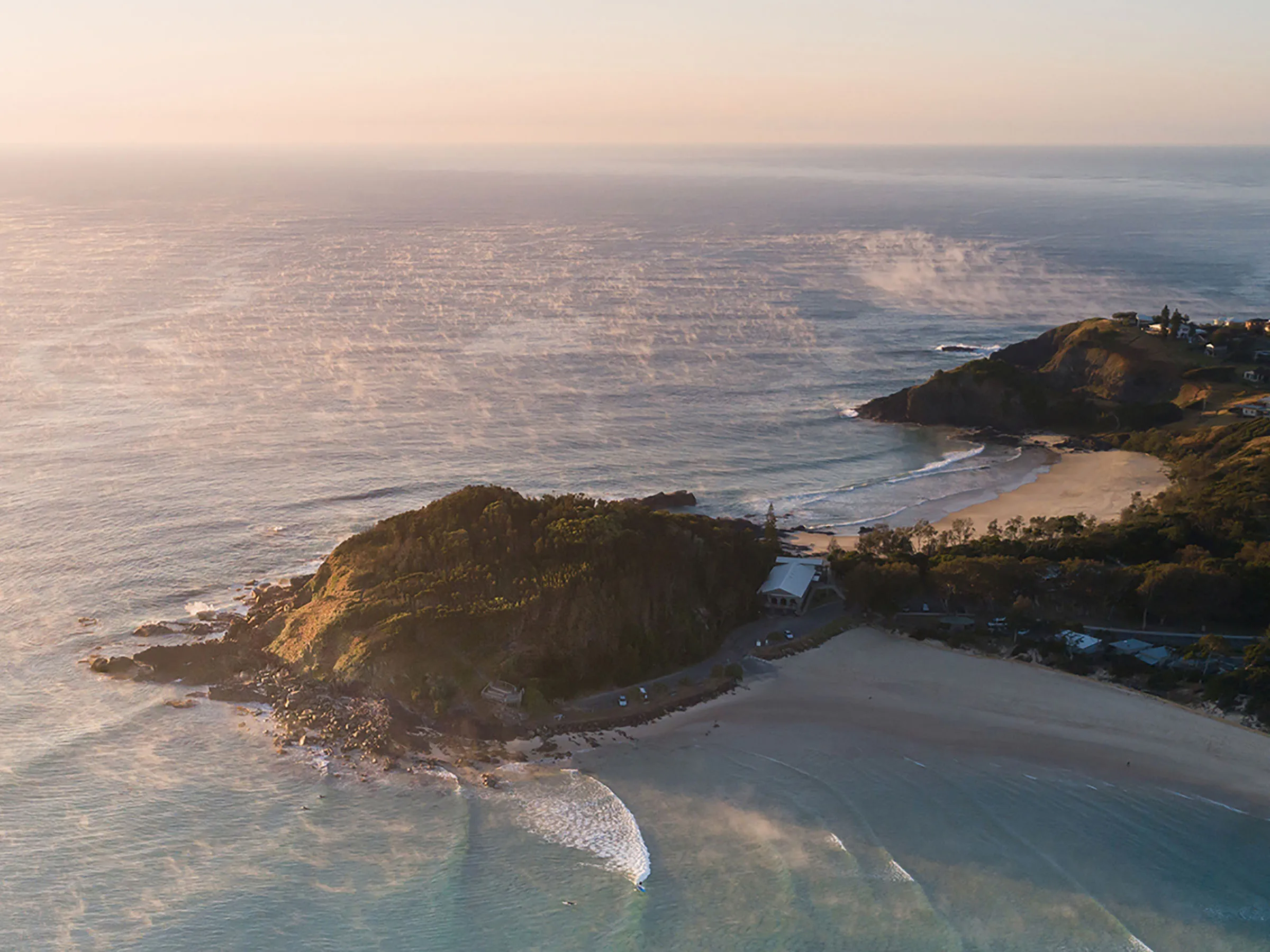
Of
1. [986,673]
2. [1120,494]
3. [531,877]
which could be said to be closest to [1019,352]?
[1120,494]

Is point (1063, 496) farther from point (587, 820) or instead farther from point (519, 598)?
point (587, 820)

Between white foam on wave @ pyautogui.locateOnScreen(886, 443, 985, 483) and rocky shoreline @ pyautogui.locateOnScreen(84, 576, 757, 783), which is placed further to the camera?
white foam on wave @ pyautogui.locateOnScreen(886, 443, 985, 483)

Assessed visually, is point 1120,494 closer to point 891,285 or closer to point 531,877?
point 531,877

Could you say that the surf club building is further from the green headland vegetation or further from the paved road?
the green headland vegetation

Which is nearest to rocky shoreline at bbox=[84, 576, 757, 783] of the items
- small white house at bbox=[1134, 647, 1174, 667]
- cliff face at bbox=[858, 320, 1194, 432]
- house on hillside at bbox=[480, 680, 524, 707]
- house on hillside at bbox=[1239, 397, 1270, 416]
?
house on hillside at bbox=[480, 680, 524, 707]

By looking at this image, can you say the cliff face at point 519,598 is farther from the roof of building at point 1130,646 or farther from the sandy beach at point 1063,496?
the roof of building at point 1130,646

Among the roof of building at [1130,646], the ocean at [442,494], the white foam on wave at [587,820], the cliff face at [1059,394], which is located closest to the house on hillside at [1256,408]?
the cliff face at [1059,394]
